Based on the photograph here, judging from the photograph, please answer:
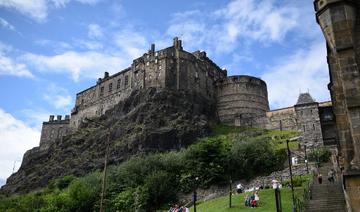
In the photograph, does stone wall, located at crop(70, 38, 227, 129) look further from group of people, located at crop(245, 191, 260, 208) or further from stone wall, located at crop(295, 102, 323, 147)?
group of people, located at crop(245, 191, 260, 208)

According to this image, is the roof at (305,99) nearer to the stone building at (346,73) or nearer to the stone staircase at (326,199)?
the stone staircase at (326,199)

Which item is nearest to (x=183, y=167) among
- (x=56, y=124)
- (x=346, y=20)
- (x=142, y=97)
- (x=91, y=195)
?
(x=91, y=195)

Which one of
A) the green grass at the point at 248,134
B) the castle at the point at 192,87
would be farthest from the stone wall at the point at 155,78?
the green grass at the point at 248,134

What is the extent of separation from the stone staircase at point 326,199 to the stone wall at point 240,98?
180 ft

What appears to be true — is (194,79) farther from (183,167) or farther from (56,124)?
(56,124)

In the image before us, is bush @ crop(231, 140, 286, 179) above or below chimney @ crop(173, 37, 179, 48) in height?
below

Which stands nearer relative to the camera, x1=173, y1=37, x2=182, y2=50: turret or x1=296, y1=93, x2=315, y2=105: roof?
x1=296, y1=93, x2=315, y2=105: roof

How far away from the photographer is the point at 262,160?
4553 centimetres

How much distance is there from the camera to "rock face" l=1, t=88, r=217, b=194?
210 feet

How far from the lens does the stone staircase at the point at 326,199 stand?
892 inches

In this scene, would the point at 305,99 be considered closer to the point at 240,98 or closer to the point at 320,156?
the point at 320,156

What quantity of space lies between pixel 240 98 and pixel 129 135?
1179 inches

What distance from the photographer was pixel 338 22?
46.7 feet

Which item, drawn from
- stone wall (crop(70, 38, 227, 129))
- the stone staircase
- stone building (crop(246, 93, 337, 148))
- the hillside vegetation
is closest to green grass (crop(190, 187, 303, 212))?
the stone staircase
